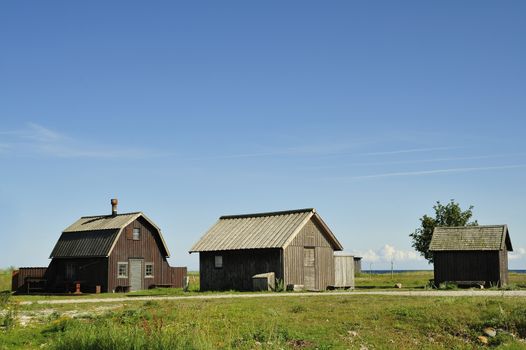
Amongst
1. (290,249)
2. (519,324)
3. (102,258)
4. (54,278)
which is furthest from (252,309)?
(54,278)

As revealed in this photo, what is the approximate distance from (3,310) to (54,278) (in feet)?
89.0

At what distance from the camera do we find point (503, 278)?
48.5 meters

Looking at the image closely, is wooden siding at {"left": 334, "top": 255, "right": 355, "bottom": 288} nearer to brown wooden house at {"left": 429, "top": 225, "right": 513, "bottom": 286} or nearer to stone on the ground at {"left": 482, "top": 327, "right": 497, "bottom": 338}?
brown wooden house at {"left": 429, "top": 225, "right": 513, "bottom": 286}

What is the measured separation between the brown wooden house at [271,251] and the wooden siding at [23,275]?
45.5 ft

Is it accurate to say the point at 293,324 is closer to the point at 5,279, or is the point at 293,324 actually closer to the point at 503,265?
the point at 503,265

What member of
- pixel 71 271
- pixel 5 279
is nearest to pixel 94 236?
pixel 71 271

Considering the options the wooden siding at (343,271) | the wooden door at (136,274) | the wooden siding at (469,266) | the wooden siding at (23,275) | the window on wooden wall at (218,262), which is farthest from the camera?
the wooden door at (136,274)

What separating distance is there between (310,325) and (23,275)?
3636cm

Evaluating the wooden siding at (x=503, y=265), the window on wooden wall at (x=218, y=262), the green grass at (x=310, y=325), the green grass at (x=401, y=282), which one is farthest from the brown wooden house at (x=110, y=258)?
the wooden siding at (x=503, y=265)

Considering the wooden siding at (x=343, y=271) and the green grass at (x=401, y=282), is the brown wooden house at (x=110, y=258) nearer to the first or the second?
the wooden siding at (x=343, y=271)

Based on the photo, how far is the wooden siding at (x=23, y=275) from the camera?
51750mm

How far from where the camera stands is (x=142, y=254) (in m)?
53.0

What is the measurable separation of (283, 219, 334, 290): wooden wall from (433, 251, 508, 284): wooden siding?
26.5 ft

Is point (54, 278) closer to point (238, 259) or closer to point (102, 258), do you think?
point (102, 258)
